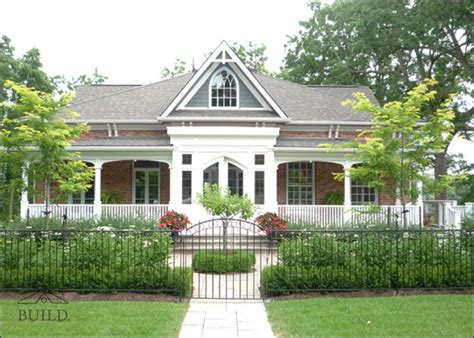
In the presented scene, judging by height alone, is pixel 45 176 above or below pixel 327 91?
below

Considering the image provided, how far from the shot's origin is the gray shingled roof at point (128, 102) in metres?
22.3

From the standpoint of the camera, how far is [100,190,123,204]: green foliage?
2122cm

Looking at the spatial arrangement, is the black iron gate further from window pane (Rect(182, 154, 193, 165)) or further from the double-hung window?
the double-hung window

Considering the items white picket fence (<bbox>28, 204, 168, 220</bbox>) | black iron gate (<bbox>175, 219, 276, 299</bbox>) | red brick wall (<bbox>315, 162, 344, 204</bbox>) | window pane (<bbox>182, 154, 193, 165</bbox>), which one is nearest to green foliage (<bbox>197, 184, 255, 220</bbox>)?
black iron gate (<bbox>175, 219, 276, 299</bbox>)

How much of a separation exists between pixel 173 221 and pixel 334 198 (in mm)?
7313

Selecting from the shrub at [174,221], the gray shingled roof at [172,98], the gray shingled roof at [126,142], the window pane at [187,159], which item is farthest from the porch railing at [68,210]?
the gray shingled roof at [172,98]

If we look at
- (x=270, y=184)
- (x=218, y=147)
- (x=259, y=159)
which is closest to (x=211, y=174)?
(x=218, y=147)

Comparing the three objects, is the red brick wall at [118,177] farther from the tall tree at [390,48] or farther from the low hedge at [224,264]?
the tall tree at [390,48]

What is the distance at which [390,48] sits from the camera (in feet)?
102

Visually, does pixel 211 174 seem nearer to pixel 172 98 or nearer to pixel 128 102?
pixel 172 98

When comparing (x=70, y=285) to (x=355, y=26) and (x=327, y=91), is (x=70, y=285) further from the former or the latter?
(x=355, y=26)

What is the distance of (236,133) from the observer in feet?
64.5

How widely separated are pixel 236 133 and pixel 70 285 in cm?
1078

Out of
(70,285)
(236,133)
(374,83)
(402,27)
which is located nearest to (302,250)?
(70,285)
